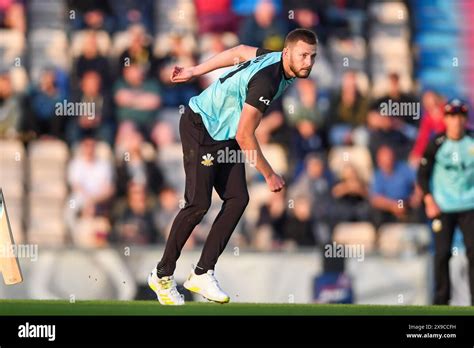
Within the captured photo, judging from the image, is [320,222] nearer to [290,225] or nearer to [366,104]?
[290,225]

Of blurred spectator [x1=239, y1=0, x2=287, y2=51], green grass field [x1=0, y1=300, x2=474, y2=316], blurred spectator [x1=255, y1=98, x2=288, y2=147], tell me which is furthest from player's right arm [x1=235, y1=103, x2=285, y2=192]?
blurred spectator [x1=239, y1=0, x2=287, y2=51]

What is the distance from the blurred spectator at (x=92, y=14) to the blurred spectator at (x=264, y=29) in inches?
57.9

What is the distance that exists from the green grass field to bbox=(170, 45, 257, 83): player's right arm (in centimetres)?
187

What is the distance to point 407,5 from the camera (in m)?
15.6

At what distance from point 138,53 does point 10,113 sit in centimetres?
152

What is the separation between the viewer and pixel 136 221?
1417 centimetres

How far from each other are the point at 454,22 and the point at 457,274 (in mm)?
3240

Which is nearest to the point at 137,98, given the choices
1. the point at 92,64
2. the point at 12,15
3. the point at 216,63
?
the point at 92,64

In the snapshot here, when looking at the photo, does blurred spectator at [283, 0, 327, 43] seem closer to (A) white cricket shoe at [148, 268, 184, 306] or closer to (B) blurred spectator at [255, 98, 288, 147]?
(B) blurred spectator at [255, 98, 288, 147]

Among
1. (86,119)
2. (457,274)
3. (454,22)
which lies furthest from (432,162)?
(86,119)

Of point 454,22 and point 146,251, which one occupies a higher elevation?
point 454,22

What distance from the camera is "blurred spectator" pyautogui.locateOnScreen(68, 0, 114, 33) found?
1510cm

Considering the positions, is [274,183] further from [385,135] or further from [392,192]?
[385,135]

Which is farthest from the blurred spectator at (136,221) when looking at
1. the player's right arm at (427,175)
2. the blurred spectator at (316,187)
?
the player's right arm at (427,175)
